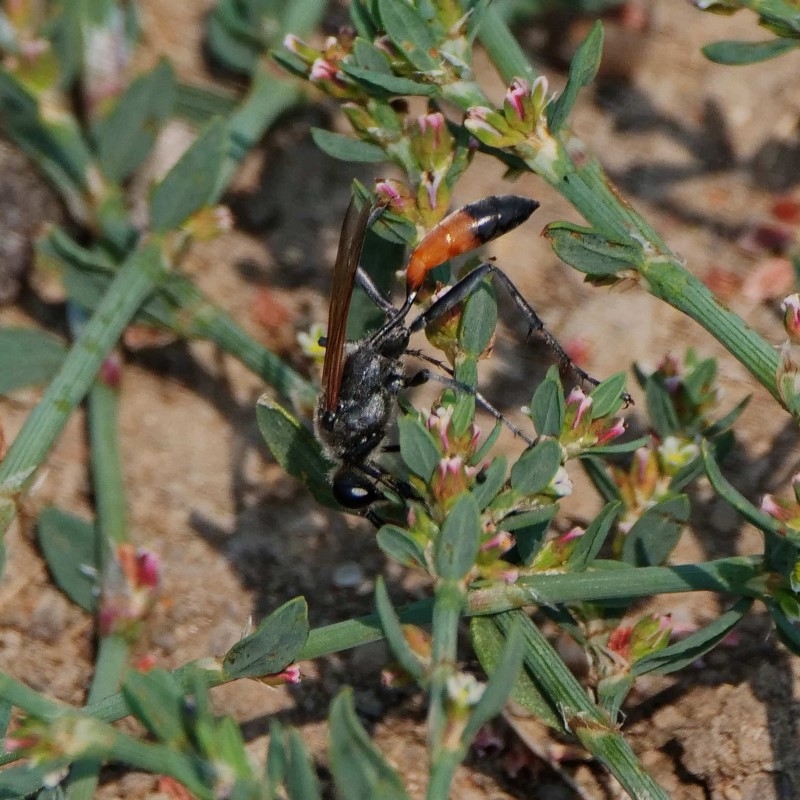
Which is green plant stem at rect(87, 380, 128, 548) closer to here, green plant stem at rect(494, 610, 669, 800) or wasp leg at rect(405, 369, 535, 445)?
wasp leg at rect(405, 369, 535, 445)

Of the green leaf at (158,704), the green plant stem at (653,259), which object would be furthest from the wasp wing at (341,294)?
the green leaf at (158,704)

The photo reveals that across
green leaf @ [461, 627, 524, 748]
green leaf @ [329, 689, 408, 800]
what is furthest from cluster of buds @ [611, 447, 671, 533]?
green leaf @ [329, 689, 408, 800]

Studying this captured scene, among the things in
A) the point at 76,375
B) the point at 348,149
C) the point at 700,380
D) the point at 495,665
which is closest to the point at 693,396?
the point at 700,380

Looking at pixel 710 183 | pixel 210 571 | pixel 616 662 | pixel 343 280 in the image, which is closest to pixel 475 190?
pixel 710 183

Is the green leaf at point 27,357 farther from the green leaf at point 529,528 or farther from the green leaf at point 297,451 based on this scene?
the green leaf at point 529,528

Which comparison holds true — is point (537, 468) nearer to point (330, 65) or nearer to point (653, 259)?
point (653, 259)
